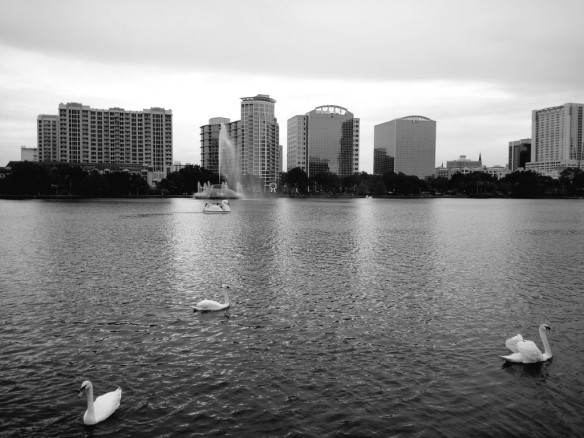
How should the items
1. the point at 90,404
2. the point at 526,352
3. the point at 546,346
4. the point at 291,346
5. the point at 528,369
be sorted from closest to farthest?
the point at 90,404 < the point at 528,369 < the point at 526,352 < the point at 546,346 < the point at 291,346

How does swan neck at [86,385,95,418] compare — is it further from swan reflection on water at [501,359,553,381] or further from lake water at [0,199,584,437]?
swan reflection on water at [501,359,553,381]

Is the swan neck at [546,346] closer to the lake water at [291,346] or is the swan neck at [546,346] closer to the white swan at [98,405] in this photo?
the lake water at [291,346]

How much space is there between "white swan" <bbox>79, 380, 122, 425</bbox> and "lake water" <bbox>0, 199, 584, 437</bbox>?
26 centimetres

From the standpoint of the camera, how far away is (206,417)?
13.0 metres

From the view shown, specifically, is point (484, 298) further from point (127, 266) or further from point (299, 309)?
point (127, 266)

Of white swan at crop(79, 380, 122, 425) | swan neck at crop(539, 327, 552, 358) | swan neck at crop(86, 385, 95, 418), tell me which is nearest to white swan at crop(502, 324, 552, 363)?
swan neck at crop(539, 327, 552, 358)

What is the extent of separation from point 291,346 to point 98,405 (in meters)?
7.50

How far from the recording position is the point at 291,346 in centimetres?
1828

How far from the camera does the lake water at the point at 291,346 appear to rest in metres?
13.0

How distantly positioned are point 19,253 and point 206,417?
35.2 meters

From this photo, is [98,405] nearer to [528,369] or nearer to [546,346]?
[528,369]

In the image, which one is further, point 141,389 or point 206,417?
point 141,389

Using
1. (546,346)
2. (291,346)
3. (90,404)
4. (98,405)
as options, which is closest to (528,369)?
(546,346)

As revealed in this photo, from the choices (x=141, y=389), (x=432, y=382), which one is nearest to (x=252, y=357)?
(x=141, y=389)
